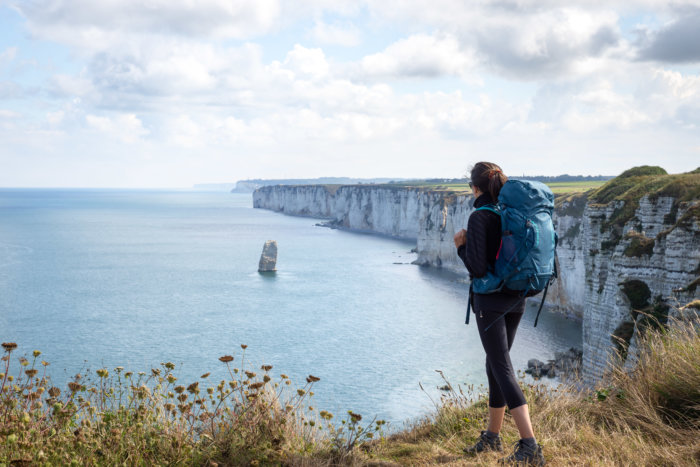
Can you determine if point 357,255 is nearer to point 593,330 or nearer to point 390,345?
point 390,345

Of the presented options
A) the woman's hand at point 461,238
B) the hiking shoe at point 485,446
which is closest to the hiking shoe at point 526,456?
the hiking shoe at point 485,446

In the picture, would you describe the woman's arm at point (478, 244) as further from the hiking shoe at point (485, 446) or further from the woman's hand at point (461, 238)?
the hiking shoe at point (485, 446)

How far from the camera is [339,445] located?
4.62 metres

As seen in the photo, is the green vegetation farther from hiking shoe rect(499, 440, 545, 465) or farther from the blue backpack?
the blue backpack

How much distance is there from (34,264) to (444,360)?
176ft

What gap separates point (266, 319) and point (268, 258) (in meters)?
23.5

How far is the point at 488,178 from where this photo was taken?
456cm

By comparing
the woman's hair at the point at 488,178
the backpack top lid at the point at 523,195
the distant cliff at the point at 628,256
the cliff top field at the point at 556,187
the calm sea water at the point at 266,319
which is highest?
the woman's hair at the point at 488,178

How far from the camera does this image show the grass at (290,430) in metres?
4.09

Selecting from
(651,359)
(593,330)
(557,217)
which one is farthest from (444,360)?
(651,359)

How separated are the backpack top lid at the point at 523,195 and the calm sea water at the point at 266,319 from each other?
1773 centimetres

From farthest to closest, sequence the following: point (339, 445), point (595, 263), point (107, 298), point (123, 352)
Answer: point (107, 298) → point (123, 352) → point (595, 263) → point (339, 445)

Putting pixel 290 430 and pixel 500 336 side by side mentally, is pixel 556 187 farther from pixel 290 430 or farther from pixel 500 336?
pixel 290 430

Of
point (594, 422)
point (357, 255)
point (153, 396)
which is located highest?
point (153, 396)
